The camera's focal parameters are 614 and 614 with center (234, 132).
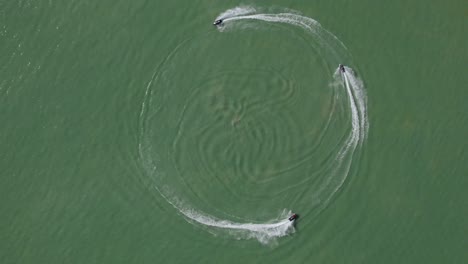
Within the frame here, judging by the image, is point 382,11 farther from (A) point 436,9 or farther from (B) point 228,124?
(B) point 228,124

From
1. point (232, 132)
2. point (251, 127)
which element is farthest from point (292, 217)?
point (232, 132)

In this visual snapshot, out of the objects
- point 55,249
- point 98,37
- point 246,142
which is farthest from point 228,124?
point 55,249

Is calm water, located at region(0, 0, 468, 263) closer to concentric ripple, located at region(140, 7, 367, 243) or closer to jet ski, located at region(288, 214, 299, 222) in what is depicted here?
concentric ripple, located at region(140, 7, 367, 243)

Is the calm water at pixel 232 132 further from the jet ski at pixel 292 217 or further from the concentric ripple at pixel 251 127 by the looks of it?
the jet ski at pixel 292 217

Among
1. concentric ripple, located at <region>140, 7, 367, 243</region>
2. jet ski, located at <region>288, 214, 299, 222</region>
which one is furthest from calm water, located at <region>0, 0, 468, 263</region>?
jet ski, located at <region>288, 214, 299, 222</region>

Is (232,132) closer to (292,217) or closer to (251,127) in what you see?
(251,127)
